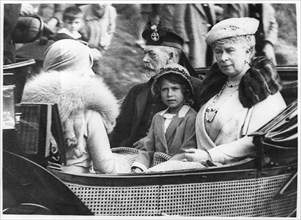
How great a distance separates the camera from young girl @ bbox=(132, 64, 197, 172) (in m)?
6.02

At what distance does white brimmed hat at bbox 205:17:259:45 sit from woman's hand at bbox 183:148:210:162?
965mm

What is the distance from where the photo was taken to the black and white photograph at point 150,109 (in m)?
5.89

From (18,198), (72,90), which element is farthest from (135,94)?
(18,198)

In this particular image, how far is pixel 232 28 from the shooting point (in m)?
5.99

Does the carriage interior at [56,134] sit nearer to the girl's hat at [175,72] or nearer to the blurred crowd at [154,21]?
the blurred crowd at [154,21]

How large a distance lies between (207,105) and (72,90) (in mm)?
1200

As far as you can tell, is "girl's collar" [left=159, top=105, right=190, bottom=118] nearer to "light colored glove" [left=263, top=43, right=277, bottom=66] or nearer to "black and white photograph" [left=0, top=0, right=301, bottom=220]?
"black and white photograph" [left=0, top=0, right=301, bottom=220]

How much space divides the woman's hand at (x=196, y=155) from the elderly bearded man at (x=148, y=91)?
0.43 m

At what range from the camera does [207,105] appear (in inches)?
240

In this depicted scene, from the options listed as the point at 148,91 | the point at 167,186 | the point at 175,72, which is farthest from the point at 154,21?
the point at 167,186

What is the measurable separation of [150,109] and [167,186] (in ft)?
2.42

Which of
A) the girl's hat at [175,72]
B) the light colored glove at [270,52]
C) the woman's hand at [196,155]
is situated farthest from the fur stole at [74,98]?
the light colored glove at [270,52]

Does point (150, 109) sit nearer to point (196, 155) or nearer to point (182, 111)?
point (182, 111)

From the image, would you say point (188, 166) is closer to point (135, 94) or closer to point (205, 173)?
point (205, 173)
